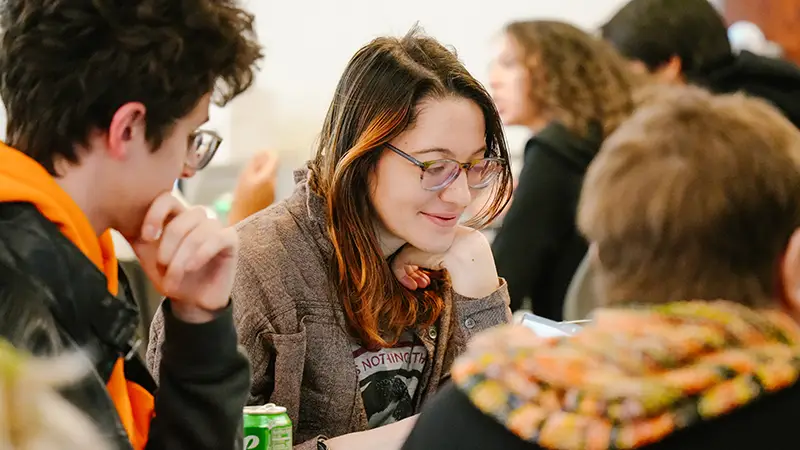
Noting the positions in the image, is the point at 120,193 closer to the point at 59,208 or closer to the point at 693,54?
the point at 59,208

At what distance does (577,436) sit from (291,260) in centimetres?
90

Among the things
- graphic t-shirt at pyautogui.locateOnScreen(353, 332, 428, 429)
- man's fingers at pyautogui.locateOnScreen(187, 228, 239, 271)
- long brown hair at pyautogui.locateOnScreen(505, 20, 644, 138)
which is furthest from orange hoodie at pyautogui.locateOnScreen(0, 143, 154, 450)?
long brown hair at pyautogui.locateOnScreen(505, 20, 644, 138)

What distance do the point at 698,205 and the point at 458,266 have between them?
94cm

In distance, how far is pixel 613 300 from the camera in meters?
1.05

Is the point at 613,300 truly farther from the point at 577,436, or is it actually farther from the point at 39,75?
the point at 39,75

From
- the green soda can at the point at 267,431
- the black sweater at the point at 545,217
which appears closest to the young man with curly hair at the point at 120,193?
the green soda can at the point at 267,431

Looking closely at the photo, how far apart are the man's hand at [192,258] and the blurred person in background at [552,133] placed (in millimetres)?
1625

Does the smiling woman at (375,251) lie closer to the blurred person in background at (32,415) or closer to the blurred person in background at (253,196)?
the blurred person in background at (253,196)

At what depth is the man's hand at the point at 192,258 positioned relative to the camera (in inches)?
50.9

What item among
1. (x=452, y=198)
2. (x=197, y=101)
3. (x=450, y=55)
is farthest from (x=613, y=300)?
(x=450, y=55)

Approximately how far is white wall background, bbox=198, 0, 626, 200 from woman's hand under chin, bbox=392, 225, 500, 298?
2764 millimetres

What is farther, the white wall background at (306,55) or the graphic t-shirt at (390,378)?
the white wall background at (306,55)

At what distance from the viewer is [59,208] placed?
1.13m

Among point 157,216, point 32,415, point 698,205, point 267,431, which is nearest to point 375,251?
point 267,431
